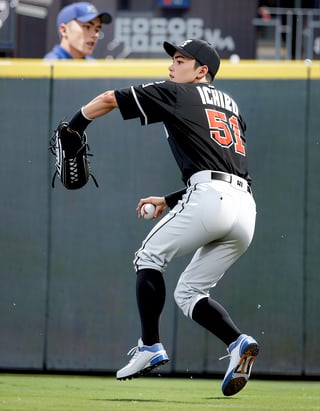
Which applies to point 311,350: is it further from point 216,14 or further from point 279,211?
point 216,14

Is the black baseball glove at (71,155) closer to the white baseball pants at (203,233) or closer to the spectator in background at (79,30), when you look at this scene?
the white baseball pants at (203,233)

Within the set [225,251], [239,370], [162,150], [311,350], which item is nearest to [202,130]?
[225,251]

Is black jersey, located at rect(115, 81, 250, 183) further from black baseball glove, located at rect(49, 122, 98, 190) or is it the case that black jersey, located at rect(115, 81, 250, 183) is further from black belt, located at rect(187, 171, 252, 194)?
black baseball glove, located at rect(49, 122, 98, 190)

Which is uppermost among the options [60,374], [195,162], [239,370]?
[195,162]

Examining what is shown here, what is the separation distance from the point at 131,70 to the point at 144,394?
2393 millimetres

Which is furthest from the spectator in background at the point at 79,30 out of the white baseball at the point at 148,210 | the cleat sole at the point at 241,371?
the cleat sole at the point at 241,371

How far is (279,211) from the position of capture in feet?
25.4

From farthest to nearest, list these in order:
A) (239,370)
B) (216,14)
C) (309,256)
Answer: (216,14) → (309,256) → (239,370)

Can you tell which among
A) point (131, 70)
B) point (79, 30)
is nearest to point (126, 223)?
point (131, 70)

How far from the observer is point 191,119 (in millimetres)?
5766

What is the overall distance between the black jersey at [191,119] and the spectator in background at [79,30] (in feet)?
8.46

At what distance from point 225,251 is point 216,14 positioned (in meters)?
4.59

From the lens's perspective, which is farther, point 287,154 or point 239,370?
point 287,154

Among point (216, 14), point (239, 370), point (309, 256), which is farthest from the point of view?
point (216, 14)
